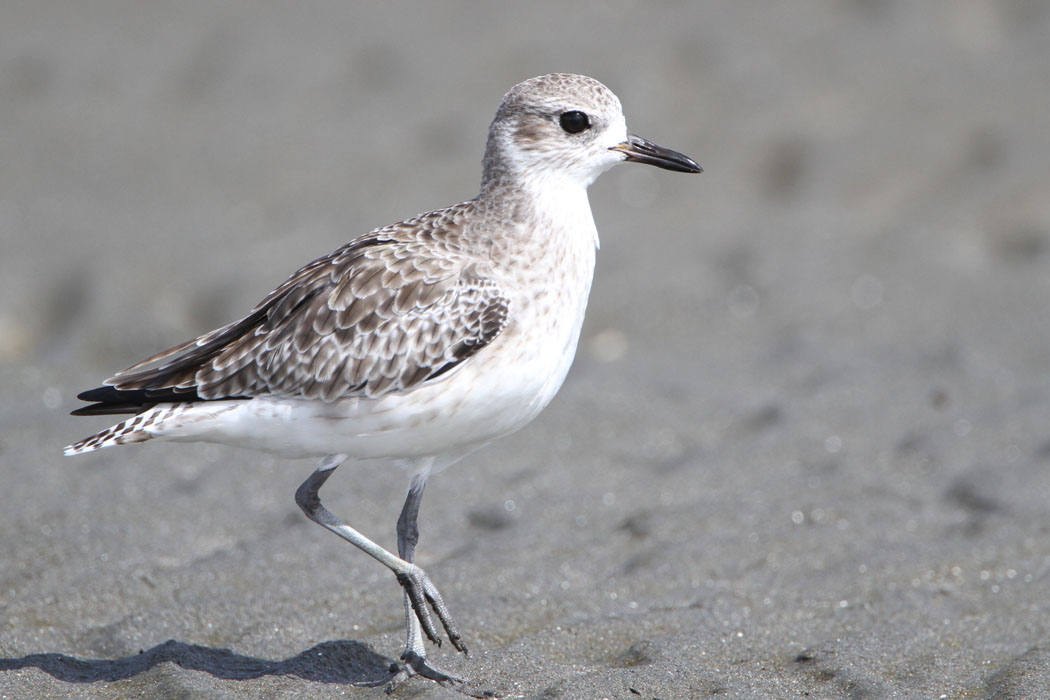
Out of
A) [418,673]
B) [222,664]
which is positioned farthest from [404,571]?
[222,664]

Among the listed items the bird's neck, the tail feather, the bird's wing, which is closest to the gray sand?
the tail feather

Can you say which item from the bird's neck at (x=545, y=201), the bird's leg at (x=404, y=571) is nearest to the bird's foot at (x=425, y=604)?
the bird's leg at (x=404, y=571)

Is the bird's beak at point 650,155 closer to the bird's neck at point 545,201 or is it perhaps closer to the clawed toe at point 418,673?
the bird's neck at point 545,201

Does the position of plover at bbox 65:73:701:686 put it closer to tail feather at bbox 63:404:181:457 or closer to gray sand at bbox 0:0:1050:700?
tail feather at bbox 63:404:181:457

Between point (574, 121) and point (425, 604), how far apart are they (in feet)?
7.71

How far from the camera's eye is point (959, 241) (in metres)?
11.6

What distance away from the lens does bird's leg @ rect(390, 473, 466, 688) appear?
5.83 metres

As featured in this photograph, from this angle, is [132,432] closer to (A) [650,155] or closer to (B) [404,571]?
(B) [404,571]

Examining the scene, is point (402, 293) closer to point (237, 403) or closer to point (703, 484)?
point (237, 403)

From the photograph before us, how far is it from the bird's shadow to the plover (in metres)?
0.26

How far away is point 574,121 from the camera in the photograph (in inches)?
243

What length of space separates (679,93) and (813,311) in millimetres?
3206

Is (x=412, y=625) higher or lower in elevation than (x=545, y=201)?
lower

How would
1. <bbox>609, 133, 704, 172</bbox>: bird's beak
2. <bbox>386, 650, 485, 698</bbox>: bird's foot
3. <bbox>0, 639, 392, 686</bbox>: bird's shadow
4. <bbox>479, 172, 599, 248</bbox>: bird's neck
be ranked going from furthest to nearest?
<bbox>609, 133, 704, 172</bbox>: bird's beak < <bbox>479, 172, 599, 248</bbox>: bird's neck < <bbox>0, 639, 392, 686</bbox>: bird's shadow < <bbox>386, 650, 485, 698</bbox>: bird's foot
